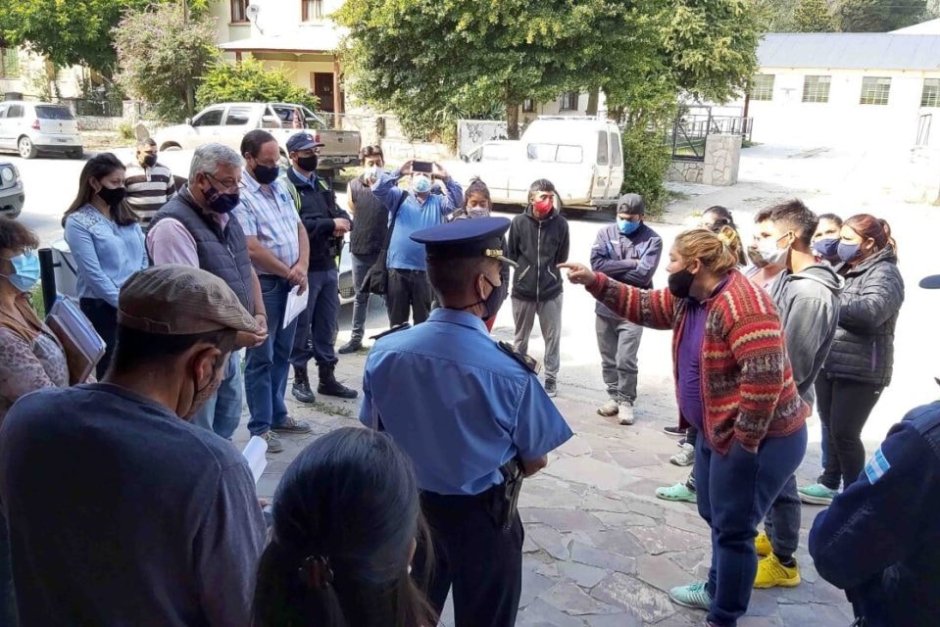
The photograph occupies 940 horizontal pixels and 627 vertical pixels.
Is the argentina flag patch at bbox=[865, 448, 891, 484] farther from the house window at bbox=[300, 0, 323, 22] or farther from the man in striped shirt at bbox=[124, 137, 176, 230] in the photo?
the house window at bbox=[300, 0, 323, 22]

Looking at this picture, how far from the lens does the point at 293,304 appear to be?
196 inches

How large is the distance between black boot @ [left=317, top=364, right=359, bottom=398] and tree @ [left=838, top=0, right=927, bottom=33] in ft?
215

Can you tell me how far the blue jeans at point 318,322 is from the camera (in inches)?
222

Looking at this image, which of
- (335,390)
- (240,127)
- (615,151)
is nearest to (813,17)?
(615,151)

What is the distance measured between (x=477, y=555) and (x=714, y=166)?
2102 centimetres

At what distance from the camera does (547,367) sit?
659 centimetres

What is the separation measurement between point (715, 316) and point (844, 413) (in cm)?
183

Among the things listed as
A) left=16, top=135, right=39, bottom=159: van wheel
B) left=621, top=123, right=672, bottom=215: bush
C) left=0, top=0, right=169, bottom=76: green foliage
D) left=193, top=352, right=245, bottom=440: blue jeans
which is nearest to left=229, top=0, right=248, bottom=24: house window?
left=0, top=0, right=169, bottom=76: green foliage

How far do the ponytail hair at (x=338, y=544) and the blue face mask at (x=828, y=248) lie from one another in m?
3.85

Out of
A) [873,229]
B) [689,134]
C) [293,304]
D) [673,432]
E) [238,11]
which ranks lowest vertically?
[673,432]

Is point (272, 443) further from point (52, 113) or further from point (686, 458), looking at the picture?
point (52, 113)

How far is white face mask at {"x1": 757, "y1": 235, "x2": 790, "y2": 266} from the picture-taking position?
3.90m

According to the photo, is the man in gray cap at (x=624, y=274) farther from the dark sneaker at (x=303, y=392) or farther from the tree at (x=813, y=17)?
the tree at (x=813, y=17)

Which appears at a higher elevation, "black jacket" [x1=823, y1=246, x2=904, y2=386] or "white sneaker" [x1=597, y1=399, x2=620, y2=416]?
"black jacket" [x1=823, y1=246, x2=904, y2=386]
